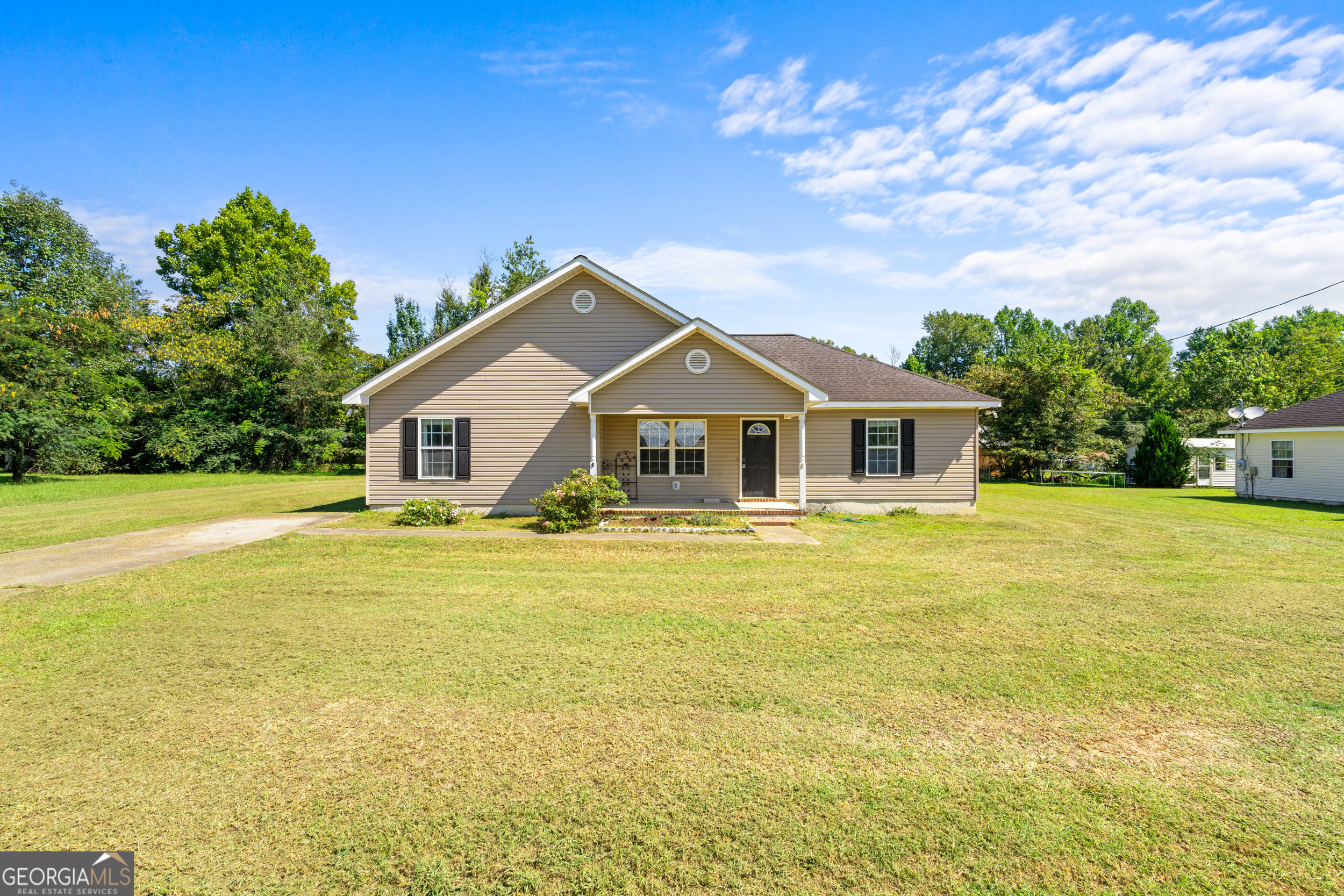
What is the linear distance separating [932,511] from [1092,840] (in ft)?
44.7

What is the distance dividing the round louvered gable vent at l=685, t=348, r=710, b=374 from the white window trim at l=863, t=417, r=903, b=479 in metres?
4.88

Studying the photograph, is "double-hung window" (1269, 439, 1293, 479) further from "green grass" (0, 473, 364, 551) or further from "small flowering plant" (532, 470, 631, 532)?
"green grass" (0, 473, 364, 551)

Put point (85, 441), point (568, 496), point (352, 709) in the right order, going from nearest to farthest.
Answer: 1. point (352, 709)
2. point (568, 496)
3. point (85, 441)

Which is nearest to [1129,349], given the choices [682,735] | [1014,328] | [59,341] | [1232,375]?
[1014,328]

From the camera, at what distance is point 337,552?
34.0ft

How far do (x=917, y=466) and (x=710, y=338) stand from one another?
22.2 feet

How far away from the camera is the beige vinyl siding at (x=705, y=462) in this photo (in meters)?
15.9

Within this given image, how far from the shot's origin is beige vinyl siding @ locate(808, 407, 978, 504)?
15.8 metres

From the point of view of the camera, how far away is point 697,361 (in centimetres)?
1415

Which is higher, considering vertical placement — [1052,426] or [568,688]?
[1052,426]

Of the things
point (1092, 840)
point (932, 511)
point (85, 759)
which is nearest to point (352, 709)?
point (85, 759)

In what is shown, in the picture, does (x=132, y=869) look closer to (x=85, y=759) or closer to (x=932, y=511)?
(x=85, y=759)

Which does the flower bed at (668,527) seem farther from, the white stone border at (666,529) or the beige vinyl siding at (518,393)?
the beige vinyl siding at (518,393)

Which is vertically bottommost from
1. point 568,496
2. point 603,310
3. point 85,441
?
point 568,496
